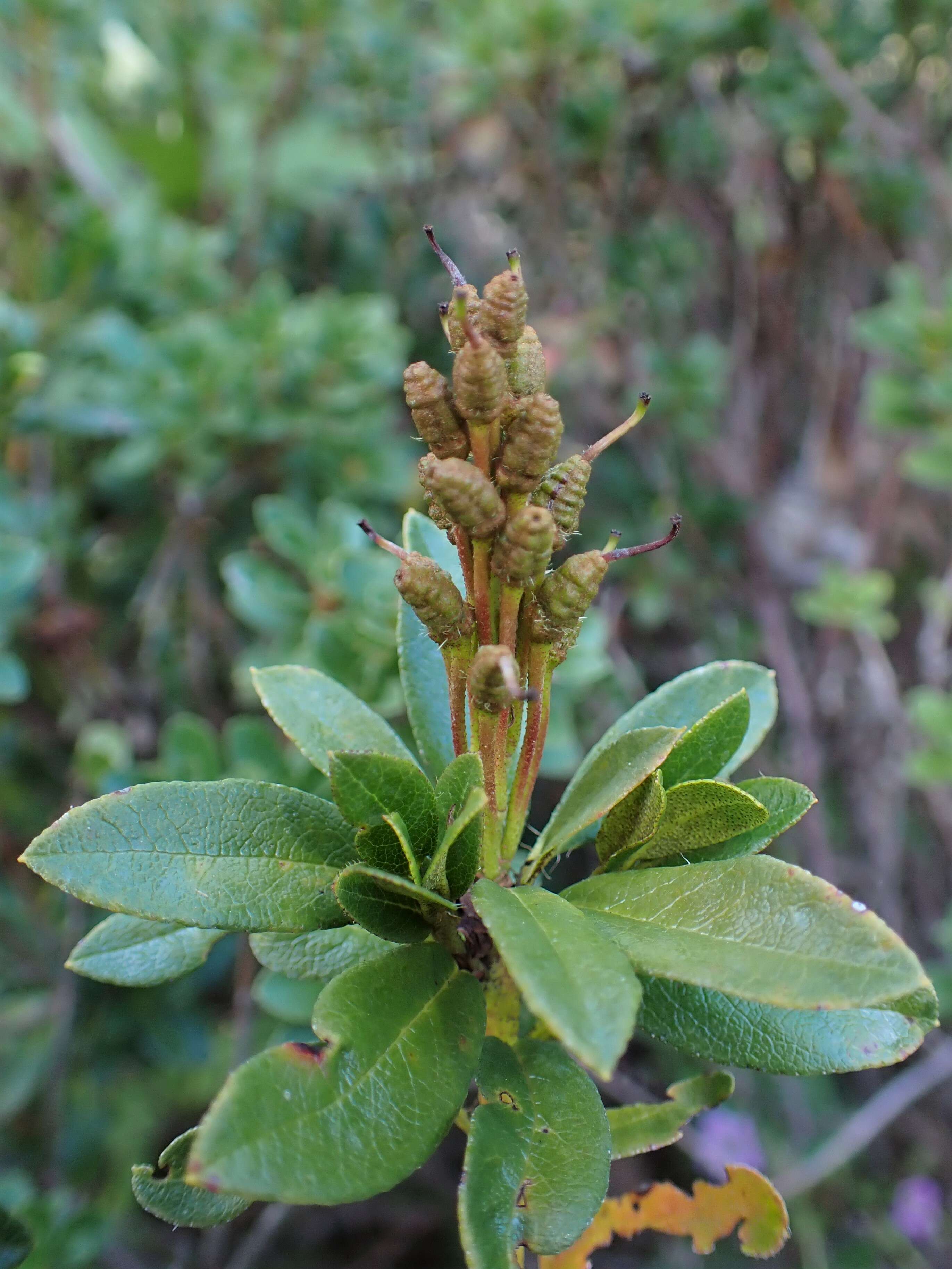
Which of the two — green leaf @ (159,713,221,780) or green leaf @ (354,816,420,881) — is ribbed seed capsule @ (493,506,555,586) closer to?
Answer: green leaf @ (354,816,420,881)

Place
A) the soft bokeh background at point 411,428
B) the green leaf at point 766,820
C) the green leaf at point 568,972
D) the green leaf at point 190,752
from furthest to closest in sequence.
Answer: the soft bokeh background at point 411,428
the green leaf at point 190,752
the green leaf at point 766,820
the green leaf at point 568,972

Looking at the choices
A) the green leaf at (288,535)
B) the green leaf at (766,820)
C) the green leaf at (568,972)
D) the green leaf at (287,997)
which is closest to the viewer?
the green leaf at (568,972)

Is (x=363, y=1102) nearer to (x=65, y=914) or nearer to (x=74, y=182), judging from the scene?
(x=65, y=914)

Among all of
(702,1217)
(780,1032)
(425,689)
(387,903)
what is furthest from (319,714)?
(702,1217)

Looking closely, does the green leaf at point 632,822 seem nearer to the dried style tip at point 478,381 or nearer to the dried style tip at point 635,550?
the dried style tip at point 635,550

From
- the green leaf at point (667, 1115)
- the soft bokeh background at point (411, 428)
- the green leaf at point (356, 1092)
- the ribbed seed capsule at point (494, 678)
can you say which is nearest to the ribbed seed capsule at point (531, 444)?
the ribbed seed capsule at point (494, 678)

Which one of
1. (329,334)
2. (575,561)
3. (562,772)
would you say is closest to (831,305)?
(329,334)
